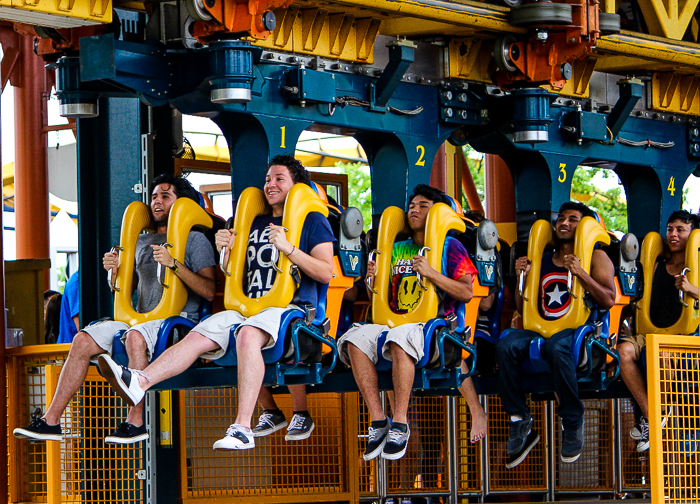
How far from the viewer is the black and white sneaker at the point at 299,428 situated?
8977 mm

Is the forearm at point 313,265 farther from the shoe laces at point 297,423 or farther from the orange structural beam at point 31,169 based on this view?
the orange structural beam at point 31,169

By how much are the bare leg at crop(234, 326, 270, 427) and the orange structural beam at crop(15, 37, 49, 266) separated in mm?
9239

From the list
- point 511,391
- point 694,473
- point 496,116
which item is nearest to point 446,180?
point 496,116

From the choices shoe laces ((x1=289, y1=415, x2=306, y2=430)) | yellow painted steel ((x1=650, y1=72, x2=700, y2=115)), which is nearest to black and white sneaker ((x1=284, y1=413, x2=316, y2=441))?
shoe laces ((x1=289, y1=415, x2=306, y2=430))

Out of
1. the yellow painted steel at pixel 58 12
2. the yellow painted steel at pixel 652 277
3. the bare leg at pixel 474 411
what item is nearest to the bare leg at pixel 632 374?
the yellow painted steel at pixel 652 277

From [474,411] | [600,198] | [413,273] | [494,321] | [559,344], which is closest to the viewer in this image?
[413,273]

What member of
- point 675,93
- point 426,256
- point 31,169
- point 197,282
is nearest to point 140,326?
point 197,282

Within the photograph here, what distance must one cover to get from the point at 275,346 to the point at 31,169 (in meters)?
9.48

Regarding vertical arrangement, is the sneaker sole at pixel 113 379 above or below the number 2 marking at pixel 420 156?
below

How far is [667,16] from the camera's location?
34.0 feet

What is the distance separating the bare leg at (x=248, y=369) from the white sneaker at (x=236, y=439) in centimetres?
5

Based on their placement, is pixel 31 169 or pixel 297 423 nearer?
pixel 297 423

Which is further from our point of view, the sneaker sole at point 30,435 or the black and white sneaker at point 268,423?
the black and white sneaker at point 268,423

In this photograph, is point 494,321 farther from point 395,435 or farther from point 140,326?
point 140,326
